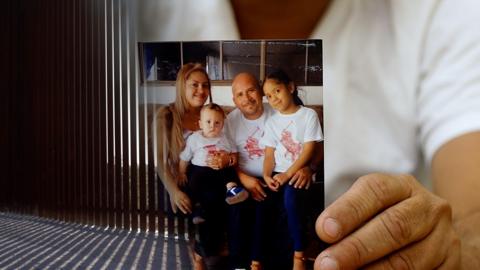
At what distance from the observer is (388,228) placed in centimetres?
64

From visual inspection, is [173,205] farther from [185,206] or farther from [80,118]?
[80,118]

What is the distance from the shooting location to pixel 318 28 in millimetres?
651

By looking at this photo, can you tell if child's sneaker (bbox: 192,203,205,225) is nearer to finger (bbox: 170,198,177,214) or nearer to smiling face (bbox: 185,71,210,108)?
finger (bbox: 170,198,177,214)

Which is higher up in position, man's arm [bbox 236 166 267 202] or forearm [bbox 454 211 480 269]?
man's arm [bbox 236 166 267 202]

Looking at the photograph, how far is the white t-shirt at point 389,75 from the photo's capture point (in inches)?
25.4

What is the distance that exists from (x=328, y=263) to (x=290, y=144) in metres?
0.19

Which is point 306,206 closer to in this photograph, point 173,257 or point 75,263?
point 173,257

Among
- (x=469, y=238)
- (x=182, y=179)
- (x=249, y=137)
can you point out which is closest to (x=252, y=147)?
(x=249, y=137)

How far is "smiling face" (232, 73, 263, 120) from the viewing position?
0.62 meters

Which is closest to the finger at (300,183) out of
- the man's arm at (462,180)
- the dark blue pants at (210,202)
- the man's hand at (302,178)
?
the man's hand at (302,178)

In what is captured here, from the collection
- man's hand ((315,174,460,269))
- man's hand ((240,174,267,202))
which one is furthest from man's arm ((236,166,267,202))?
man's hand ((315,174,460,269))

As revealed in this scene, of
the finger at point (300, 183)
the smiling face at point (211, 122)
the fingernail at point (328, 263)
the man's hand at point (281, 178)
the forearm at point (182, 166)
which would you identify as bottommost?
the fingernail at point (328, 263)

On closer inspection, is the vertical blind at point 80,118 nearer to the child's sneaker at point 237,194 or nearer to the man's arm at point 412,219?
the child's sneaker at point 237,194

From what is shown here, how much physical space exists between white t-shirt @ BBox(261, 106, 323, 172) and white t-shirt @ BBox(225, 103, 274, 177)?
1 centimetres
